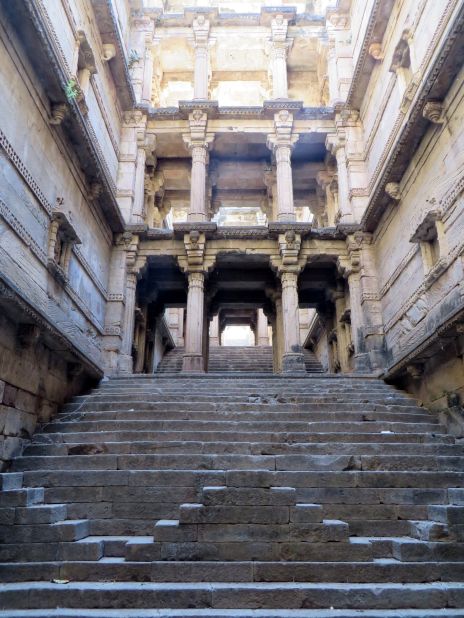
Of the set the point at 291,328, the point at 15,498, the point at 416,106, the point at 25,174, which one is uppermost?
the point at 416,106

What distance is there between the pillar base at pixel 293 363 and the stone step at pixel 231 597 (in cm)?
798

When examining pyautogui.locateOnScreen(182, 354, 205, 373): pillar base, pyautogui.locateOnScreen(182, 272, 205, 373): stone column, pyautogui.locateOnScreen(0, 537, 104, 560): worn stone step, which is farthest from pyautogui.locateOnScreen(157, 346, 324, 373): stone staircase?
pyautogui.locateOnScreen(0, 537, 104, 560): worn stone step

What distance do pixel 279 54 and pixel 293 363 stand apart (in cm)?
1032

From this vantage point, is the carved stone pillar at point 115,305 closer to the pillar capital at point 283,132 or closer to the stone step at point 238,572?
the pillar capital at point 283,132

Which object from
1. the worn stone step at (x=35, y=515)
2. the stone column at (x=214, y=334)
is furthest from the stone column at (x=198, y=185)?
the worn stone step at (x=35, y=515)

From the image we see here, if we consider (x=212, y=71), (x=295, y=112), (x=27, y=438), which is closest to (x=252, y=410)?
(x=27, y=438)

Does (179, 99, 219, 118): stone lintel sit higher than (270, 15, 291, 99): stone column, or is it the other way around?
(270, 15, 291, 99): stone column

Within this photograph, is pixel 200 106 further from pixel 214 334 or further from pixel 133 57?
pixel 214 334

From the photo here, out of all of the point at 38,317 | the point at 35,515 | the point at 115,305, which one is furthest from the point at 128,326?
the point at 35,515

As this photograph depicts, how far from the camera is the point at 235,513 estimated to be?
4.20 metres

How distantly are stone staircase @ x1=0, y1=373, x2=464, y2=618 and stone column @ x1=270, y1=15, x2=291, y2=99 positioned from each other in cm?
1136

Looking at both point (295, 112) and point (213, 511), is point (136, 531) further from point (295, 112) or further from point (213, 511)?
point (295, 112)

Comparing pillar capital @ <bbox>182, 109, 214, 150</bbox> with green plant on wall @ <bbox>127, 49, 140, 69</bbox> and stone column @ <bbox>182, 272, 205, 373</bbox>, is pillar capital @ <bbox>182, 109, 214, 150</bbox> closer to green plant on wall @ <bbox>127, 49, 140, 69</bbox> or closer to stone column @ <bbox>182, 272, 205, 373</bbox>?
green plant on wall @ <bbox>127, 49, 140, 69</bbox>

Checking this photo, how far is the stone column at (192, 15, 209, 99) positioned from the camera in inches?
576
